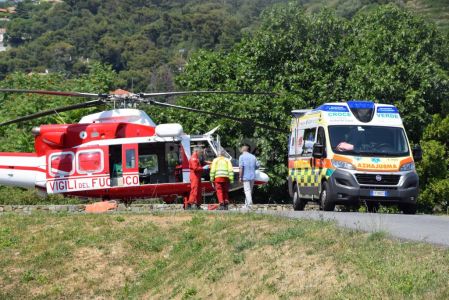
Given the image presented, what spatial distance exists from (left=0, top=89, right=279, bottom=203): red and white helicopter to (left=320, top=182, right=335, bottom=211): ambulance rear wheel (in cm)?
582

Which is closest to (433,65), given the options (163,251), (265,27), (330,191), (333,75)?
(333,75)

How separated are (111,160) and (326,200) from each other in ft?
26.4

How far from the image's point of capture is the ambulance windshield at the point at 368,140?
2186 centimetres

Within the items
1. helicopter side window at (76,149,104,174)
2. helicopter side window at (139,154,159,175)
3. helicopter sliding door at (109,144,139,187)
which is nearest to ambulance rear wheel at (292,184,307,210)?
helicopter side window at (139,154,159,175)

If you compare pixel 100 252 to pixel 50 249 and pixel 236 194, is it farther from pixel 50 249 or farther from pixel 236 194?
pixel 236 194

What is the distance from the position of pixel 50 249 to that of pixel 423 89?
78.7 ft

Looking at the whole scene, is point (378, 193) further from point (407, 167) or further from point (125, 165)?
point (125, 165)

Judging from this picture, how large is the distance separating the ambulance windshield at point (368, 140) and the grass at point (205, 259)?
402 cm

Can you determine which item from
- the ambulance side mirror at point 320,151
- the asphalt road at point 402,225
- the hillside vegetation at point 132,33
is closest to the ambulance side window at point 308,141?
the ambulance side mirror at point 320,151

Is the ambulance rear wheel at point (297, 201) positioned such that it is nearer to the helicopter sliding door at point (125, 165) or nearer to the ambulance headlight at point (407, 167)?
the ambulance headlight at point (407, 167)

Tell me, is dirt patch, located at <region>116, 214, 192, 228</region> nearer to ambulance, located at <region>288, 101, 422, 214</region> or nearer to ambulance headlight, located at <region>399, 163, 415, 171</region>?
ambulance, located at <region>288, 101, 422, 214</region>

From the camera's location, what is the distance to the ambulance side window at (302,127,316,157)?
2325cm

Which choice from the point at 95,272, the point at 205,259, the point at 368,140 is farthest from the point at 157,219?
the point at 368,140

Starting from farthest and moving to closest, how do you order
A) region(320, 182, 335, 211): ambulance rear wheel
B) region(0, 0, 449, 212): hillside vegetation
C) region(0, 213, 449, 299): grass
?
region(0, 0, 449, 212): hillside vegetation, region(320, 182, 335, 211): ambulance rear wheel, region(0, 213, 449, 299): grass
